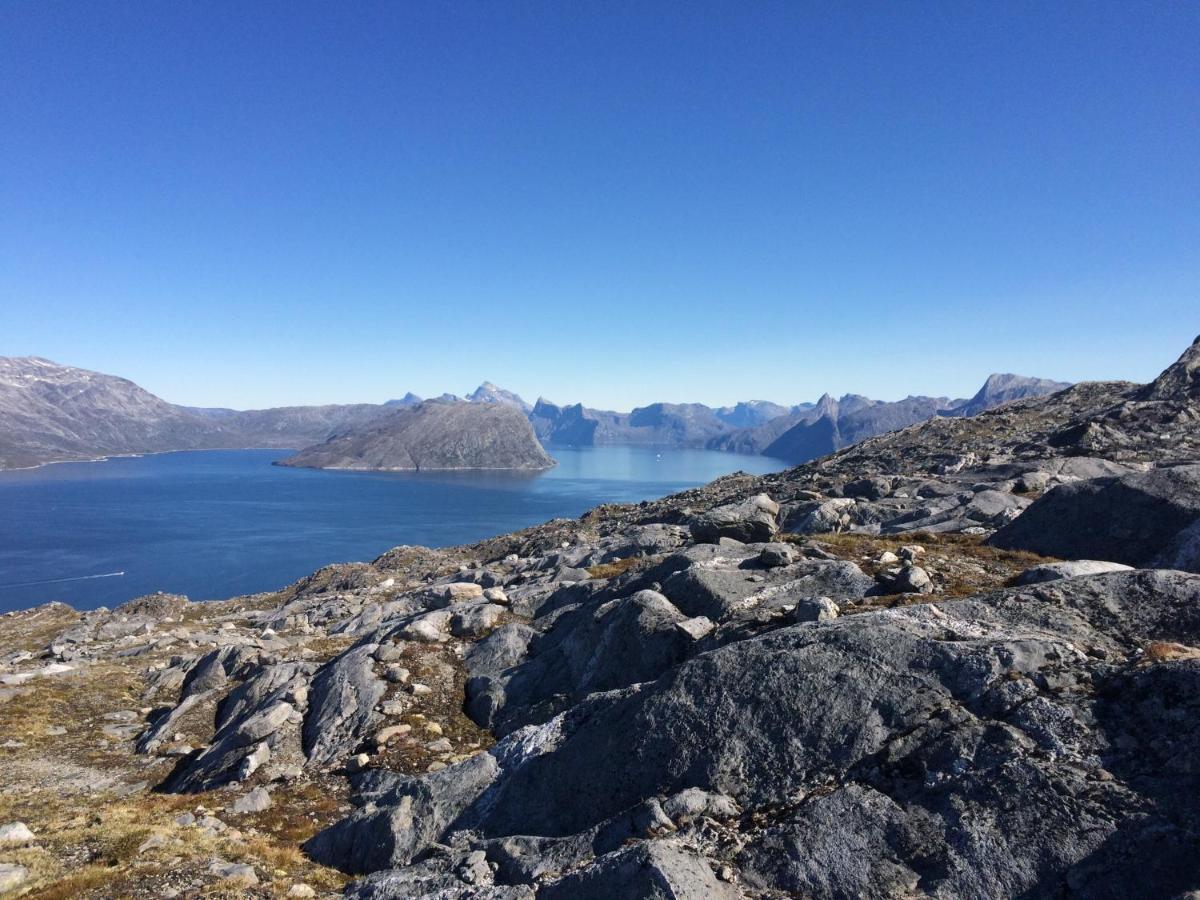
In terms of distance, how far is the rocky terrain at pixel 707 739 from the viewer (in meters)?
8.52

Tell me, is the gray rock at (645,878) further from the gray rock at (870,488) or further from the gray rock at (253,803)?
the gray rock at (870,488)

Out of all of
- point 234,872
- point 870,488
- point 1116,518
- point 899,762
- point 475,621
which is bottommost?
point 234,872

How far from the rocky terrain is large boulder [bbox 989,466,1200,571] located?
0.35 feet

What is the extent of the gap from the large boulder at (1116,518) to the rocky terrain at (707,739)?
0.11 meters

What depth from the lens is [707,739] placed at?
11.5m

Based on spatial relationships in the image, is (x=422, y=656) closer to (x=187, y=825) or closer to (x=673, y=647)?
(x=187, y=825)

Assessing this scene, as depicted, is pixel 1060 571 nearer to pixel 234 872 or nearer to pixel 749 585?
pixel 749 585

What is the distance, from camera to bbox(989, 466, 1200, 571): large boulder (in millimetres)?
19359

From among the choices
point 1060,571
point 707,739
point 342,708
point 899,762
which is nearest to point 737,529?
point 1060,571

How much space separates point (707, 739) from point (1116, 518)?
1905 cm

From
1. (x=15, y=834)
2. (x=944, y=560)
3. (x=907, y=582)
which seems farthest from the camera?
(x=944, y=560)

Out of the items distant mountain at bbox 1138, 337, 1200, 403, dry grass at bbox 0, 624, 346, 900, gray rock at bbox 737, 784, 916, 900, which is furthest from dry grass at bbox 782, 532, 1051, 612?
distant mountain at bbox 1138, 337, 1200, 403

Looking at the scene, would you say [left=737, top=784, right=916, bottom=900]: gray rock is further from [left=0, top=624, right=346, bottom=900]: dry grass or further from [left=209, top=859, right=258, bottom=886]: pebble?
[left=209, top=859, right=258, bottom=886]: pebble

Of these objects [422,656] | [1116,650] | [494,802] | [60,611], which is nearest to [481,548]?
[60,611]
